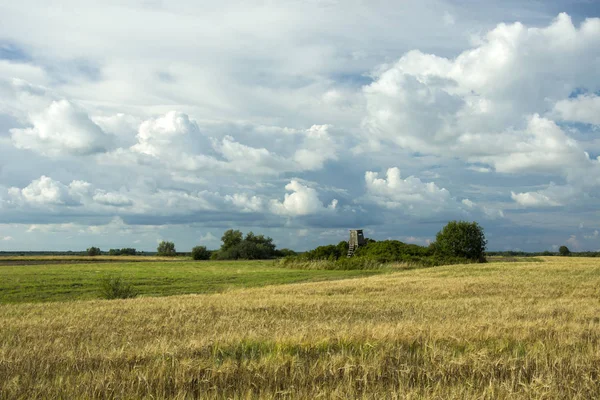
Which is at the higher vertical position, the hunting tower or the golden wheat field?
the hunting tower

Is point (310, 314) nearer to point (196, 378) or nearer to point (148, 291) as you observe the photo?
point (196, 378)

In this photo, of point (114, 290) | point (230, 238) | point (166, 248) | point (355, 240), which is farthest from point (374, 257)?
point (166, 248)

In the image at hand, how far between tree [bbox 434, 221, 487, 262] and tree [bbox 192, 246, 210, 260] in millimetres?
59506

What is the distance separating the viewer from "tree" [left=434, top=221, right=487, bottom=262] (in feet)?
258

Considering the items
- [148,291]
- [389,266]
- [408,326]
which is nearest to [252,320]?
[408,326]

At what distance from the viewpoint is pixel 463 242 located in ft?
A: 257

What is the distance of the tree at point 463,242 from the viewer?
3091 inches

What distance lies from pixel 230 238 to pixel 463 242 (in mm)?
65307

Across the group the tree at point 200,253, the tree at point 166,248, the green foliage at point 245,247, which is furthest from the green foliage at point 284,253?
the tree at point 166,248

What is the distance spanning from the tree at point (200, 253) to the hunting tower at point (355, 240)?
4635 centimetres

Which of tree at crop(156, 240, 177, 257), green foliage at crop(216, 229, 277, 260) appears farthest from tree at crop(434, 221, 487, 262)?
tree at crop(156, 240, 177, 257)

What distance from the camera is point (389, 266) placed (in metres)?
62.7

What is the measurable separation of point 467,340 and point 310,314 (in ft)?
21.0

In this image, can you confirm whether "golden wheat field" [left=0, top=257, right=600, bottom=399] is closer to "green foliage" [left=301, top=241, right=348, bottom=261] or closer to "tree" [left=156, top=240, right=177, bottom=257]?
"green foliage" [left=301, top=241, right=348, bottom=261]
